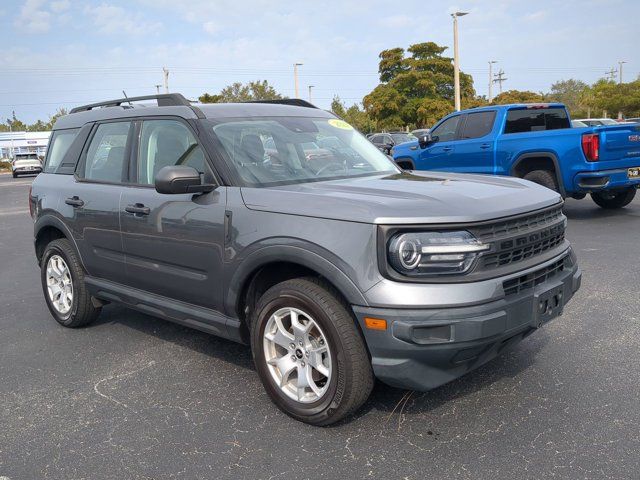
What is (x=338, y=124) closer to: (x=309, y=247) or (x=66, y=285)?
(x=309, y=247)

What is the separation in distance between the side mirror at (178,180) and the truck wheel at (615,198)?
891 centimetres

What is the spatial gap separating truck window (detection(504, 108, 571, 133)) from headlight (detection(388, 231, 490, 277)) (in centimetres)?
797

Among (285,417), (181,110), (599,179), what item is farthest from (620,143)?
(285,417)

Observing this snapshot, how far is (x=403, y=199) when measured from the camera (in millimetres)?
3102

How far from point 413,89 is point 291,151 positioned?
4404 cm

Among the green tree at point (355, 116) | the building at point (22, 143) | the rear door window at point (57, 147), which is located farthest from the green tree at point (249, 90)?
the rear door window at point (57, 147)

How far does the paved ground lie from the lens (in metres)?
2.87

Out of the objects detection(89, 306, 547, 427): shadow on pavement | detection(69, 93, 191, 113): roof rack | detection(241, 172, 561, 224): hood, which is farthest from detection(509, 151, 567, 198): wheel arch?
detection(69, 93, 191, 113): roof rack

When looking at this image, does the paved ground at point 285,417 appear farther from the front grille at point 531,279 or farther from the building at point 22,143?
the building at point 22,143

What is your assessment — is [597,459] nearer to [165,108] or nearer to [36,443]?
[36,443]

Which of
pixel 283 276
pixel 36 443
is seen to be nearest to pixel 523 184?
pixel 283 276

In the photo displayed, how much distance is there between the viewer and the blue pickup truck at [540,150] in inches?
352

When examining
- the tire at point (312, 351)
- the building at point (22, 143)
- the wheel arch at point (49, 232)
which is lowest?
the tire at point (312, 351)

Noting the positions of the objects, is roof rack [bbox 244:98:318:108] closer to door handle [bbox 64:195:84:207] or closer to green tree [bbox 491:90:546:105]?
door handle [bbox 64:195:84:207]
